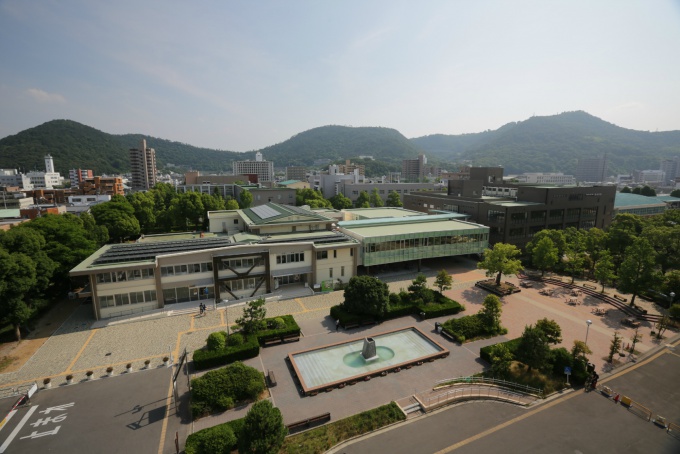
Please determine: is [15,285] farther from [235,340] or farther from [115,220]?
[115,220]

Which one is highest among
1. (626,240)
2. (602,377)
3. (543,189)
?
(543,189)

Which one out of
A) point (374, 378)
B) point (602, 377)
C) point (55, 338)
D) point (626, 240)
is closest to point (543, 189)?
point (626, 240)

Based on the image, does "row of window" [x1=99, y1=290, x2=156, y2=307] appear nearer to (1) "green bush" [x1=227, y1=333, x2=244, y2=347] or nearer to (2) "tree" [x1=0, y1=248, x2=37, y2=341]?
(2) "tree" [x1=0, y1=248, x2=37, y2=341]

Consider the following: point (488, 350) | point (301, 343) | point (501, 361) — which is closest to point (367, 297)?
point (301, 343)

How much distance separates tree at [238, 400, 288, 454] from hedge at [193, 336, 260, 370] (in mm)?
9868

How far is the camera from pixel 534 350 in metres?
22.1

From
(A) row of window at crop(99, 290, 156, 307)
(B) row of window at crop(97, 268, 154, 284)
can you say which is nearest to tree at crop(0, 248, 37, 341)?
(B) row of window at crop(97, 268, 154, 284)

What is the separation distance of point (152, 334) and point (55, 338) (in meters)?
8.24

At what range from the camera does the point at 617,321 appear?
104 ft

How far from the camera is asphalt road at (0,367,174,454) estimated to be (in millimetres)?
17344

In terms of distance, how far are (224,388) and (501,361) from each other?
60.5 ft

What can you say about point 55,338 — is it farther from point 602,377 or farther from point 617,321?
point 617,321

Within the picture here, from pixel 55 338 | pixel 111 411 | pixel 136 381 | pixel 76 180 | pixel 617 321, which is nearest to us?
pixel 111 411

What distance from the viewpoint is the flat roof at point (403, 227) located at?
4441 centimetres
